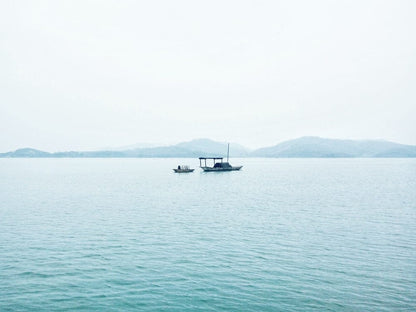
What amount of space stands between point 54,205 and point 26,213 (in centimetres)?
773

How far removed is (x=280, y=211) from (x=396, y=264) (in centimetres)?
2410

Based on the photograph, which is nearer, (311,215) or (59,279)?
(59,279)

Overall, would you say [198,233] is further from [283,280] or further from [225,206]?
[225,206]

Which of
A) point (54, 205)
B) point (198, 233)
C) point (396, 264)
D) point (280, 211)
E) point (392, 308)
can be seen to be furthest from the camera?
point (54, 205)

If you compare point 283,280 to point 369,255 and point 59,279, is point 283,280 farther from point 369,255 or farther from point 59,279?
point 59,279

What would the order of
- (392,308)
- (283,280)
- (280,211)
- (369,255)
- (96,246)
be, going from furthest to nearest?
(280,211) < (96,246) < (369,255) < (283,280) < (392,308)

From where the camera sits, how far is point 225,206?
54719 mm

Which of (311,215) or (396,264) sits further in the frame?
(311,215)

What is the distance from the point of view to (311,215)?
1804 inches

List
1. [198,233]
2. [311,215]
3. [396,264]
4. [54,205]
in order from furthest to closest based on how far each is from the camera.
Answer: [54,205] < [311,215] < [198,233] < [396,264]

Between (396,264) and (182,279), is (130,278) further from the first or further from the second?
(396,264)

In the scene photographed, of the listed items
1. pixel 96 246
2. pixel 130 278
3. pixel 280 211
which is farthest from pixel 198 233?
pixel 280 211

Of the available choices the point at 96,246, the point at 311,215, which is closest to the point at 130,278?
the point at 96,246

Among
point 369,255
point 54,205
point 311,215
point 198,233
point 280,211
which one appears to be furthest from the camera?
point 54,205
